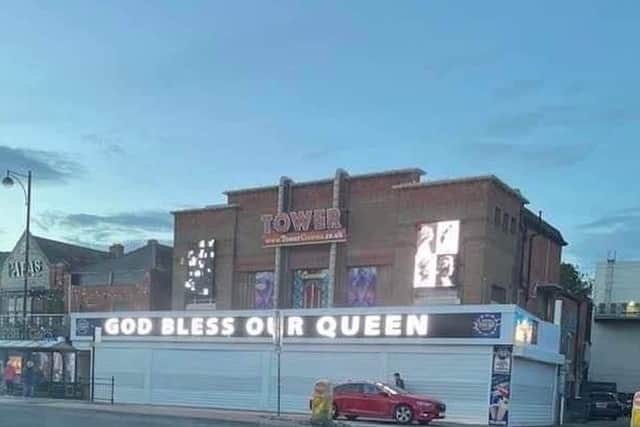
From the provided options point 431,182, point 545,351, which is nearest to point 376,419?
point 545,351

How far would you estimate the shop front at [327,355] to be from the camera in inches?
1206

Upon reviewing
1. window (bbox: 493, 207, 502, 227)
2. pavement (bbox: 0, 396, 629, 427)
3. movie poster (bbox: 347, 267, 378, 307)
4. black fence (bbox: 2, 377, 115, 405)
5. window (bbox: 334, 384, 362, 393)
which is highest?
window (bbox: 493, 207, 502, 227)

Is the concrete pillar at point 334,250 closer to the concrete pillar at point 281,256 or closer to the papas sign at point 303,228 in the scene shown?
the papas sign at point 303,228

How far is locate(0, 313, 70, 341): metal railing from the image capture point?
156ft

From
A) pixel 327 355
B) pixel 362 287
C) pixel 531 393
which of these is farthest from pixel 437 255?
pixel 531 393

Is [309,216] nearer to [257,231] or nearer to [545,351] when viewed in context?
[257,231]

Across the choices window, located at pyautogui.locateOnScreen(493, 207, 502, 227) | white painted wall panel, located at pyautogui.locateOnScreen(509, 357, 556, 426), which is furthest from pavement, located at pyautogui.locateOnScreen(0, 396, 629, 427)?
window, located at pyautogui.locateOnScreen(493, 207, 502, 227)

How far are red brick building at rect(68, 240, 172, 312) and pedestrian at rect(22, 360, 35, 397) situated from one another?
23.0ft

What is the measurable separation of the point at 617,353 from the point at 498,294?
28098 mm

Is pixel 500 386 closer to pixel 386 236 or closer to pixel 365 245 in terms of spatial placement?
pixel 386 236

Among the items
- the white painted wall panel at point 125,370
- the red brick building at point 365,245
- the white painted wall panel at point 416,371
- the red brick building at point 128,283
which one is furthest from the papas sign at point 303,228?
the red brick building at point 128,283

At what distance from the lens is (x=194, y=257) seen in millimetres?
43250

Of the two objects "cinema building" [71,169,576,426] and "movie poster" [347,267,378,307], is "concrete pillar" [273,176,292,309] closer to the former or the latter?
"cinema building" [71,169,576,426]

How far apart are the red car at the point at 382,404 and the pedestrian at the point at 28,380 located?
62.4 feet
